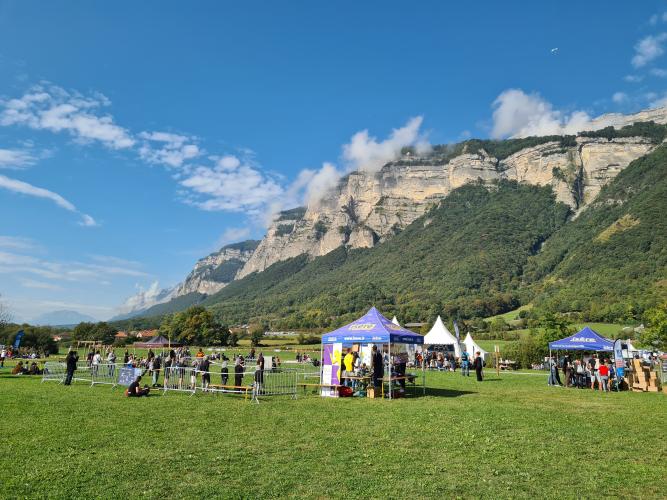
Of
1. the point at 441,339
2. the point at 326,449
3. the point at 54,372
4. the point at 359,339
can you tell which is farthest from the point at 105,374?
the point at 441,339

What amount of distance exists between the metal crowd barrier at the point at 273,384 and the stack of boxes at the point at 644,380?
16047mm

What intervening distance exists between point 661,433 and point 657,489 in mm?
4904

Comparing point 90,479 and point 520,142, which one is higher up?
point 520,142

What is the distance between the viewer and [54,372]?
932 inches

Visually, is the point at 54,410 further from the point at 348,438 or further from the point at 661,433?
the point at 661,433

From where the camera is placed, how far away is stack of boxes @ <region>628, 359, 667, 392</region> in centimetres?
2125

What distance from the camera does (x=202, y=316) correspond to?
8581 cm

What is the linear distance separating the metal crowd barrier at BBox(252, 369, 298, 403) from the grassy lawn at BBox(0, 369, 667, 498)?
5.07ft

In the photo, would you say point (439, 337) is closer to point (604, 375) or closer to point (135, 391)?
point (604, 375)

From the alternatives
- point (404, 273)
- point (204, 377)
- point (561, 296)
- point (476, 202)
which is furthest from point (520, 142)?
point (204, 377)

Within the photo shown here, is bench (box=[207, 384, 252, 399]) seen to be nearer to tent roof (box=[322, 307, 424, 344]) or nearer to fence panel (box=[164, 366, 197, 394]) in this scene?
fence panel (box=[164, 366, 197, 394])

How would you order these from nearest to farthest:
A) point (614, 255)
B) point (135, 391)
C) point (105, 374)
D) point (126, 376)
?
point (135, 391), point (126, 376), point (105, 374), point (614, 255)

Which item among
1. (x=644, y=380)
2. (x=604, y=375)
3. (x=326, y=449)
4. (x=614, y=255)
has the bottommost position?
(x=326, y=449)

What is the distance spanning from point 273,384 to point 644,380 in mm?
17073
